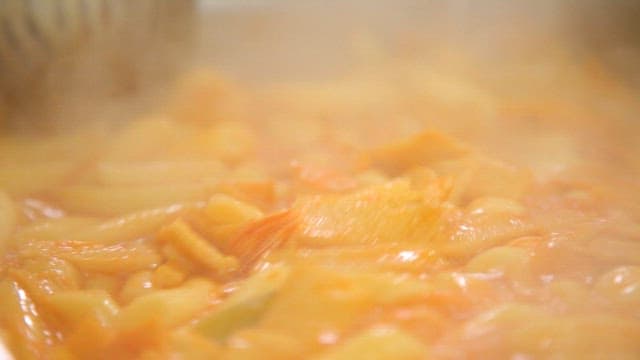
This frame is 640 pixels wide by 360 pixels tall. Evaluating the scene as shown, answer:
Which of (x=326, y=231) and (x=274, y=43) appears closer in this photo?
(x=326, y=231)

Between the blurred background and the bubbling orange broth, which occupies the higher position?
the blurred background

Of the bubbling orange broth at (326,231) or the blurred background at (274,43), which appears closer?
the bubbling orange broth at (326,231)

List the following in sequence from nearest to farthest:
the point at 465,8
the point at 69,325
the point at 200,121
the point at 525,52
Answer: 1. the point at 69,325
2. the point at 200,121
3. the point at 525,52
4. the point at 465,8

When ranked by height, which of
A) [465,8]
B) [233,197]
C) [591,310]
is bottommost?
[591,310]

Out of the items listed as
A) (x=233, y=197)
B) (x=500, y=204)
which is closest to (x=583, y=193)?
(x=500, y=204)

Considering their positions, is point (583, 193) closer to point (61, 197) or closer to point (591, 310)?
point (591, 310)

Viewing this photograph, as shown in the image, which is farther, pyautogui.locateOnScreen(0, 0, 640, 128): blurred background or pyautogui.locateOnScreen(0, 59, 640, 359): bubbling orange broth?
pyautogui.locateOnScreen(0, 0, 640, 128): blurred background

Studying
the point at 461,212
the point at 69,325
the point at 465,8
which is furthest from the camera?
the point at 465,8

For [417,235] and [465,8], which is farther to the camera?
[465,8]
